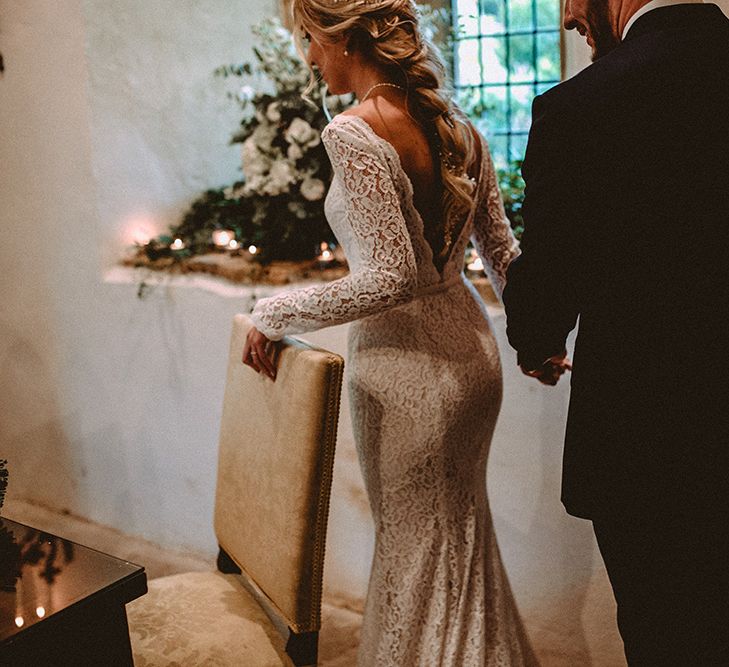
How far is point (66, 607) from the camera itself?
121cm

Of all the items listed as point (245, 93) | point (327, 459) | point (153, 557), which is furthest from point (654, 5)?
point (153, 557)

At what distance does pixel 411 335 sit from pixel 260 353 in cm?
30

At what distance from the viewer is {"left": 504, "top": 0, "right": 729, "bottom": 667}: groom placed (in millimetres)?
1150

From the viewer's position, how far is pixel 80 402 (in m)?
3.55

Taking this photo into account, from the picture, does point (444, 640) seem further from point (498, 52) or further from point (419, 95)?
point (498, 52)

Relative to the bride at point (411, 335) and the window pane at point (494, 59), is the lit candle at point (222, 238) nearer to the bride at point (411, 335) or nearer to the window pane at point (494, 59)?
the window pane at point (494, 59)

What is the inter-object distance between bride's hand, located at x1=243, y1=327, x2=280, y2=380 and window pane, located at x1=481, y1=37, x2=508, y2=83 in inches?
67.8

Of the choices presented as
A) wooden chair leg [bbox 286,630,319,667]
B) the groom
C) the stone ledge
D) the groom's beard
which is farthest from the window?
wooden chair leg [bbox 286,630,319,667]

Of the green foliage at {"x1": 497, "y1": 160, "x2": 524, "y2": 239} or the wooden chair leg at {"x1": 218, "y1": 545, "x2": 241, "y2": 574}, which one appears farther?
the green foliage at {"x1": 497, "y1": 160, "x2": 524, "y2": 239}

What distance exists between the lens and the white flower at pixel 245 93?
3.31 metres

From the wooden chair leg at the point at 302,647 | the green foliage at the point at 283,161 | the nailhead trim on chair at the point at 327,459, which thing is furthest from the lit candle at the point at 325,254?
the wooden chair leg at the point at 302,647

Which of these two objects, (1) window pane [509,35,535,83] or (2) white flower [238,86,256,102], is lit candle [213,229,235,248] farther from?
(1) window pane [509,35,535,83]

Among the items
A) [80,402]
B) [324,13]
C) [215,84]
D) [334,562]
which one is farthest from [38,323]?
[324,13]

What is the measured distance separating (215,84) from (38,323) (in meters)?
1.23
